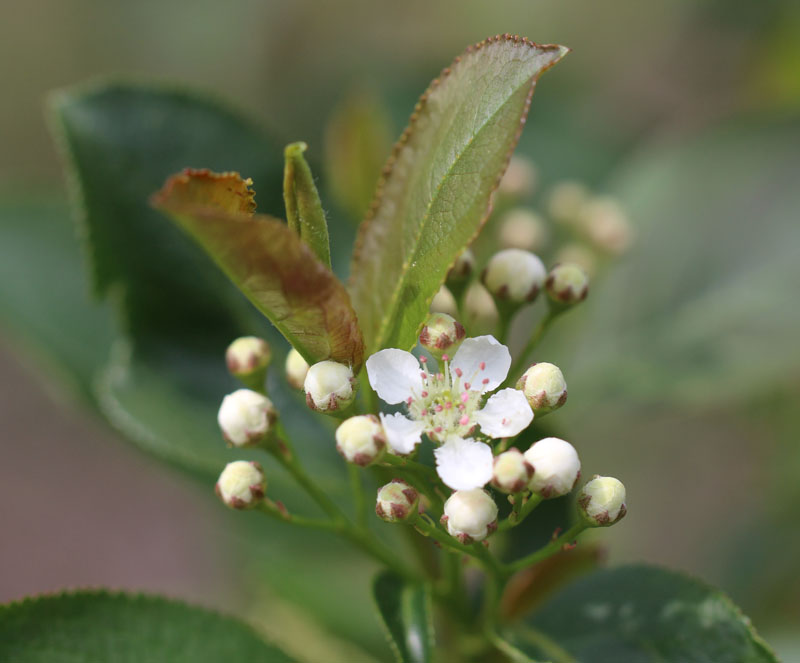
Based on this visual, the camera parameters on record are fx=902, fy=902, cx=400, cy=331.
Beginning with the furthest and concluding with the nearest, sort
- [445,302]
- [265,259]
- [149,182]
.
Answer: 1. [149,182]
2. [445,302]
3. [265,259]

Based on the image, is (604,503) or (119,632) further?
(119,632)

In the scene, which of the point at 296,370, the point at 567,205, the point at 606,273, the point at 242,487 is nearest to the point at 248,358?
the point at 296,370

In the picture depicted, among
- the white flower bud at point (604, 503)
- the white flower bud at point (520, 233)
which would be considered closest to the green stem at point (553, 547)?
the white flower bud at point (604, 503)

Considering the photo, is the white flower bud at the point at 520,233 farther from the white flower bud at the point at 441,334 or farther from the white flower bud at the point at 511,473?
the white flower bud at the point at 511,473

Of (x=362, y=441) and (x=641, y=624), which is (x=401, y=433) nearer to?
(x=362, y=441)

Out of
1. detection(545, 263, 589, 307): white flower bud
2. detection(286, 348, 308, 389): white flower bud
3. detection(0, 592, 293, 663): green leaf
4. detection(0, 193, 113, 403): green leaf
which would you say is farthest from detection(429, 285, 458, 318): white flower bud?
detection(0, 193, 113, 403): green leaf

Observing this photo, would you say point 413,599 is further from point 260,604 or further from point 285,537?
point 260,604

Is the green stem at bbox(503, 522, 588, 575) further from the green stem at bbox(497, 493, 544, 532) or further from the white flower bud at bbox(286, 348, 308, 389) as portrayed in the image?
the white flower bud at bbox(286, 348, 308, 389)
